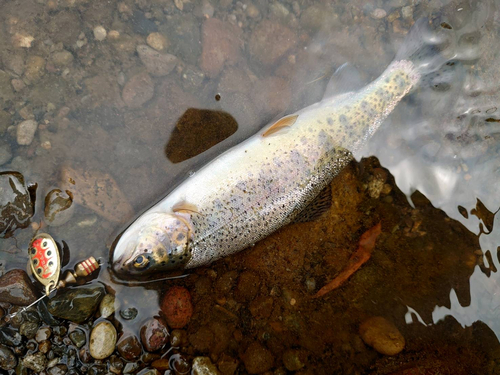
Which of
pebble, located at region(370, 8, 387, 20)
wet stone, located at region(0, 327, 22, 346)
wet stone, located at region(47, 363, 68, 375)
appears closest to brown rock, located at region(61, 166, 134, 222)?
wet stone, located at region(0, 327, 22, 346)

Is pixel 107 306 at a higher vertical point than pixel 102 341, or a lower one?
higher

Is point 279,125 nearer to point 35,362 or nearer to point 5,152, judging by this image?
point 5,152

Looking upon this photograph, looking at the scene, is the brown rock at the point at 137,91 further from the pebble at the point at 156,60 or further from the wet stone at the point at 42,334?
the wet stone at the point at 42,334

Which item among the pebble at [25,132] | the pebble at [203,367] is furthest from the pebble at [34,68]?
the pebble at [203,367]

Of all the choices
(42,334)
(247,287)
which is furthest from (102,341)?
(247,287)

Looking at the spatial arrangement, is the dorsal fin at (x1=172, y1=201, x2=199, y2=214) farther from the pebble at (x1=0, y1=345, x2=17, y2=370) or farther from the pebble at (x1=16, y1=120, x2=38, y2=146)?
the pebble at (x1=0, y1=345, x2=17, y2=370)
